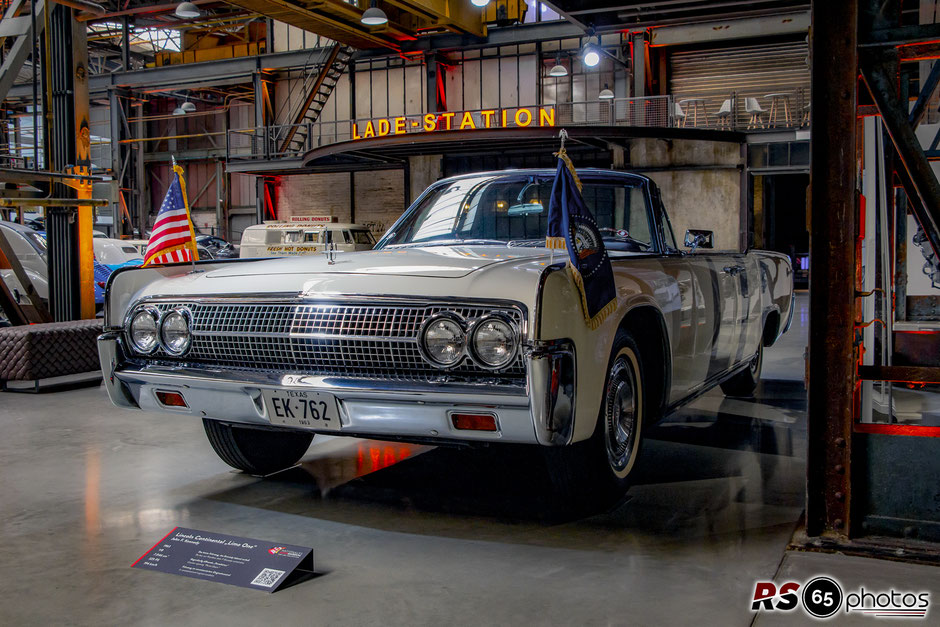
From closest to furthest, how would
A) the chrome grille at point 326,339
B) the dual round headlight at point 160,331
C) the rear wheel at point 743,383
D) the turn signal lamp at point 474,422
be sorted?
the turn signal lamp at point 474,422, the chrome grille at point 326,339, the dual round headlight at point 160,331, the rear wheel at point 743,383

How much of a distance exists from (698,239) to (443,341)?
2.53m

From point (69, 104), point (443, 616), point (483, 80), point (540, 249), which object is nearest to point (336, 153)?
point (483, 80)

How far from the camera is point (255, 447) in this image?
14.9 feet

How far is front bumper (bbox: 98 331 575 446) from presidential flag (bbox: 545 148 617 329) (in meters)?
0.30

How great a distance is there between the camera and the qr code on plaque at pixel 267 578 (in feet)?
9.74

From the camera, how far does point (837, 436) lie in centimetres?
327

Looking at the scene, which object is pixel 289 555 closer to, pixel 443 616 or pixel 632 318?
pixel 443 616

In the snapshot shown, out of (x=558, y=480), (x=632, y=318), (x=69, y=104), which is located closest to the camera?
(x=558, y=480)

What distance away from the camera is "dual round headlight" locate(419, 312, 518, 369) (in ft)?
10.6

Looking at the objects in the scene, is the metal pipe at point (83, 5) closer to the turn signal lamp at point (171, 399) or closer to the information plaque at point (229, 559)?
the turn signal lamp at point (171, 399)

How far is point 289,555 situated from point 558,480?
117cm

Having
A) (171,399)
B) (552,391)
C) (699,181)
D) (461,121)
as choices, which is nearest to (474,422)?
(552,391)

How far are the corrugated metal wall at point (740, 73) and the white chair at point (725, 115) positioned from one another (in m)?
0.33

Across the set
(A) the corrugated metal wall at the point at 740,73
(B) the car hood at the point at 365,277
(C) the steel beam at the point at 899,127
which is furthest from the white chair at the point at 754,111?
(C) the steel beam at the point at 899,127
